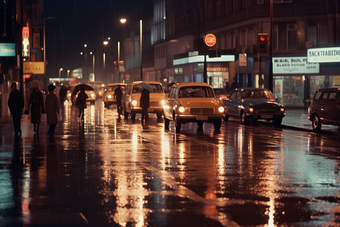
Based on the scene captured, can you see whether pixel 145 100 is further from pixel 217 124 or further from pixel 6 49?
pixel 217 124

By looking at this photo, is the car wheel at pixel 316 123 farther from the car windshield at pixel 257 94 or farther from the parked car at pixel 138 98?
the parked car at pixel 138 98

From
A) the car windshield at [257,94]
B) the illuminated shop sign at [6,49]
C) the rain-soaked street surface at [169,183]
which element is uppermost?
the illuminated shop sign at [6,49]

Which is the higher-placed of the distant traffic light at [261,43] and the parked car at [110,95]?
the distant traffic light at [261,43]

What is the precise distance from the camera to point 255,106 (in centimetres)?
2944

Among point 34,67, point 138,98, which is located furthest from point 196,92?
point 34,67

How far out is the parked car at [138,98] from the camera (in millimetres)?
33969

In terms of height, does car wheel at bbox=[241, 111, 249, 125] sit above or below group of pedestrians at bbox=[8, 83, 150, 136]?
below

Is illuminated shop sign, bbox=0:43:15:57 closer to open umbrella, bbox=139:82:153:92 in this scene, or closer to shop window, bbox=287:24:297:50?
open umbrella, bbox=139:82:153:92

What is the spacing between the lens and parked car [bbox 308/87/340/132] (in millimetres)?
24359

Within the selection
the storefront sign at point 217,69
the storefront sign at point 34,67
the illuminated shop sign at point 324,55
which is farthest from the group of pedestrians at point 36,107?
the storefront sign at point 217,69

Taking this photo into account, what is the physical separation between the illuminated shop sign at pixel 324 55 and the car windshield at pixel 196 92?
2421cm

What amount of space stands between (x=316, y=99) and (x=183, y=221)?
19.2 m

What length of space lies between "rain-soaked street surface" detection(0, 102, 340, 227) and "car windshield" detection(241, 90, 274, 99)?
10376 millimetres

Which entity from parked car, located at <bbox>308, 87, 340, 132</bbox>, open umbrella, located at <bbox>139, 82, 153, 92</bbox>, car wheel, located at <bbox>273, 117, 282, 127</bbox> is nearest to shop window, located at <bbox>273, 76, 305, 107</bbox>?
open umbrella, located at <bbox>139, 82, 153, 92</bbox>
